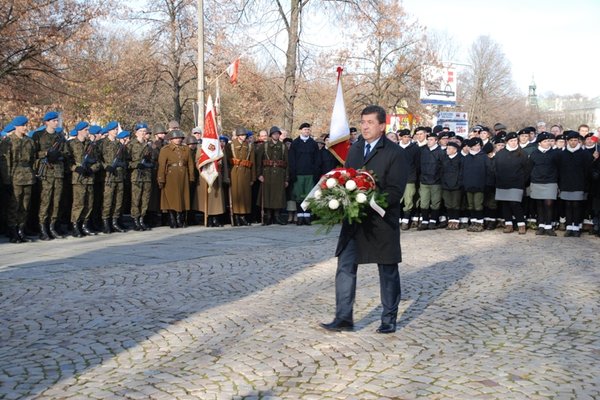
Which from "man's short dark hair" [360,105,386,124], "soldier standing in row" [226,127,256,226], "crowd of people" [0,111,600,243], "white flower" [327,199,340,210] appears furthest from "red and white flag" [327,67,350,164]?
"soldier standing in row" [226,127,256,226]

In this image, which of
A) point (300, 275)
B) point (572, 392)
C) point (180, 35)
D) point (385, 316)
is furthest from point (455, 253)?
point (180, 35)

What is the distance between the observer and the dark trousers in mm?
6543

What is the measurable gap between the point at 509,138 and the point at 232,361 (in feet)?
37.3

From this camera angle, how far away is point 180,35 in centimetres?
3434

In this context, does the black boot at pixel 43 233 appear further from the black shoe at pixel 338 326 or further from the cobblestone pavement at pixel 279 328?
the black shoe at pixel 338 326

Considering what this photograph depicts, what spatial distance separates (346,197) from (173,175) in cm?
958

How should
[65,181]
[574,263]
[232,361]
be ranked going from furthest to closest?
1. [65,181]
2. [574,263]
3. [232,361]

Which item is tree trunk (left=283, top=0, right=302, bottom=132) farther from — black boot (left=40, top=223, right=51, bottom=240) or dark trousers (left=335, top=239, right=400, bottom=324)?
dark trousers (left=335, top=239, right=400, bottom=324)

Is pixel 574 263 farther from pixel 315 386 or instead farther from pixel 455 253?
pixel 315 386

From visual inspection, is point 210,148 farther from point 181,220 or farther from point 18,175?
point 18,175

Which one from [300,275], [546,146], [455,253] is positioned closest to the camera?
[300,275]

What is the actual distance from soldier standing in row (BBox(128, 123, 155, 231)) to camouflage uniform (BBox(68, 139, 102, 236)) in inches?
42.9

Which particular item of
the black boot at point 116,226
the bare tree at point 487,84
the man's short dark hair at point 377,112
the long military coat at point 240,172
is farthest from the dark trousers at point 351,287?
the bare tree at point 487,84

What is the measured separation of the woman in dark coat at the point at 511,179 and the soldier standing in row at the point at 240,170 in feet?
18.3
